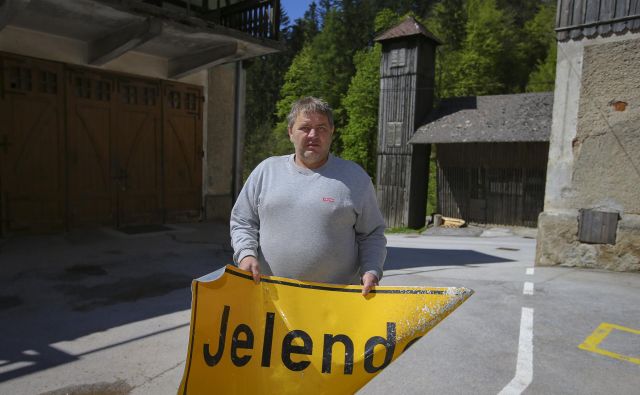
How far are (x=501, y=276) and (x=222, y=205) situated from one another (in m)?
6.27

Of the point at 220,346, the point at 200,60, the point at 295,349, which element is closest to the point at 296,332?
the point at 295,349

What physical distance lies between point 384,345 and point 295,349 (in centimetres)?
43

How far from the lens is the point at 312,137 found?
2275mm

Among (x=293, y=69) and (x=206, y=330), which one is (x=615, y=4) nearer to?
(x=206, y=330)

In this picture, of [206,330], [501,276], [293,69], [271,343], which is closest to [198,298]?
[206,330]

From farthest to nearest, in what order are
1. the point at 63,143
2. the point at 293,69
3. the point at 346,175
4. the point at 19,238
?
the point at 293,69 → the point at 63,143 → the point at 19,238 → the point at 346,175

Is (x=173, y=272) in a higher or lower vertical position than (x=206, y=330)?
lower

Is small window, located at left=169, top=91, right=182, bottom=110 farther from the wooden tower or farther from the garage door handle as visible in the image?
the wooden tower

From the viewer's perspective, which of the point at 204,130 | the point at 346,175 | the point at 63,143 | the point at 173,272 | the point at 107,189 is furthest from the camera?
the point at 204,130

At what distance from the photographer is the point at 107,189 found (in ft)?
26.9

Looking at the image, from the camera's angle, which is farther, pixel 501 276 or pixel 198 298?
pixel 501 276

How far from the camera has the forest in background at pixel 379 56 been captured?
30672 mm

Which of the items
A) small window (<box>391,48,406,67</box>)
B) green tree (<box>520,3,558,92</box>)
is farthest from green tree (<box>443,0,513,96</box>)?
small window (<box>391,48,406,67</box>)

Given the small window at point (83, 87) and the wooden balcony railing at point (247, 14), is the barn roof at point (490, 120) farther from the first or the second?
the small window at point (83, 87)
